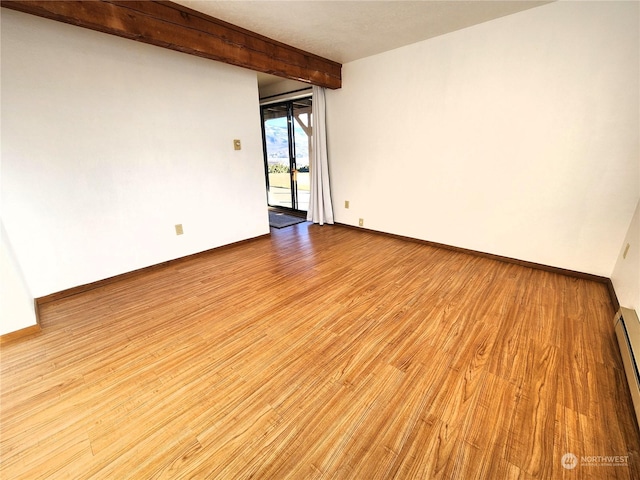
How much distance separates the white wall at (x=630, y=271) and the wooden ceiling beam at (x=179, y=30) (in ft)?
11.6

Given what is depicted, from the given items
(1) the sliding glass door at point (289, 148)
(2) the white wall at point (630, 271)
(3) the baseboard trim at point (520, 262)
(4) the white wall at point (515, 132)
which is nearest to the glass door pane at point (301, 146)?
(1) the sliding glass door at point (289, 148)

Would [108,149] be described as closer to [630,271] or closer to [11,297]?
[11,297]

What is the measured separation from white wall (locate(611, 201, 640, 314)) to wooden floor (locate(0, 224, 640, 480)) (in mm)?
170

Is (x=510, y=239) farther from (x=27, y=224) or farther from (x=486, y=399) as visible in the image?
(x=27, y=224)

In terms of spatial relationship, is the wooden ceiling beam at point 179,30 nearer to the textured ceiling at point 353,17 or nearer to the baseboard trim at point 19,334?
the textured ceiling at point 353,17

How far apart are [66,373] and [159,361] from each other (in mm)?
530

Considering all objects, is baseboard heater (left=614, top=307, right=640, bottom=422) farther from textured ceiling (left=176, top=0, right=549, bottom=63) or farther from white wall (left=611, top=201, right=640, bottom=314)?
textured ceiling (left=176, top=0, right=549, bottom=63)

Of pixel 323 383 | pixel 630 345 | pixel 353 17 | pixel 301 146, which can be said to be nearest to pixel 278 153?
pixel 301 146

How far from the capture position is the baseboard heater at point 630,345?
137 centimetres

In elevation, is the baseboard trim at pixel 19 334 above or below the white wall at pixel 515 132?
below

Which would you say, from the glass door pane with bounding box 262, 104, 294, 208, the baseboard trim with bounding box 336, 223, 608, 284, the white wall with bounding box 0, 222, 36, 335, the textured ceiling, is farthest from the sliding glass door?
the white wall with bounding box 0, 222, 36, 335

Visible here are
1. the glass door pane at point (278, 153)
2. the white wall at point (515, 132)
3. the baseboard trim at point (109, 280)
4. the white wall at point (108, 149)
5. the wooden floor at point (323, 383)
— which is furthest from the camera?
the glass door pane at point (278, 153)

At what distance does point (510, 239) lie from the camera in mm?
2996

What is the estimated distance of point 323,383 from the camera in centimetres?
153
